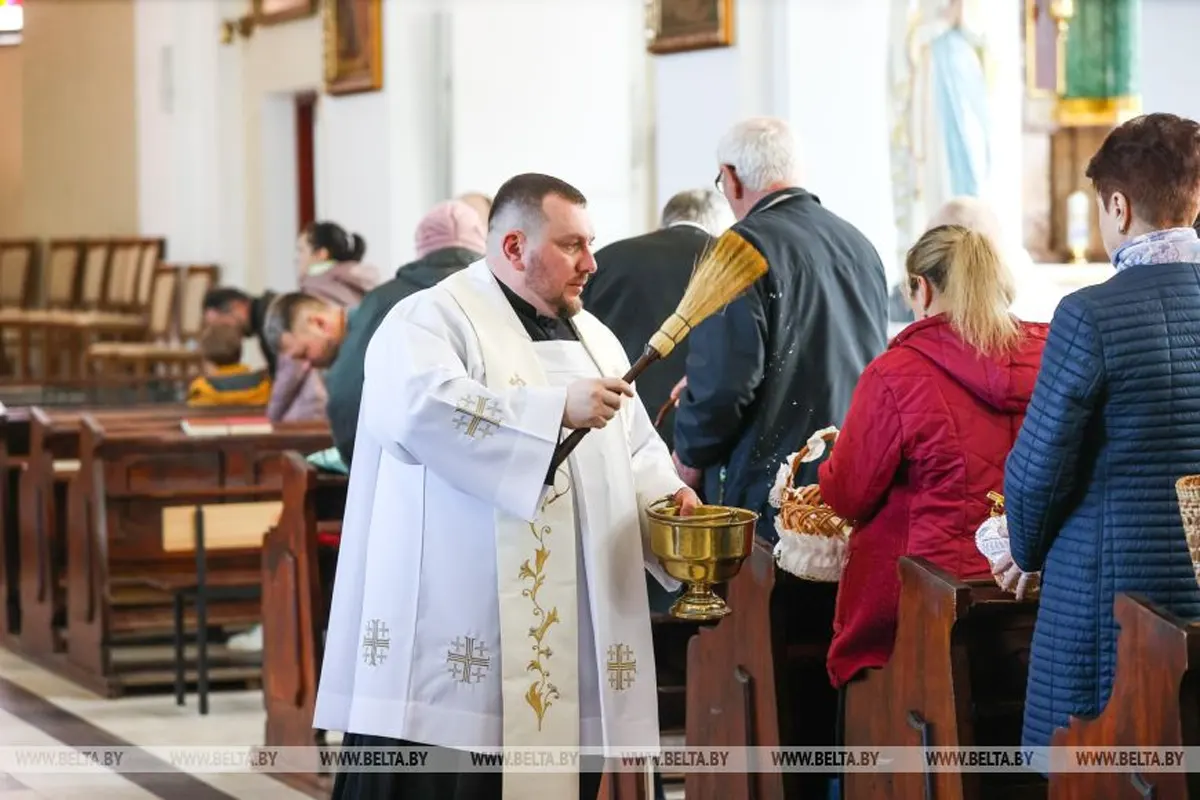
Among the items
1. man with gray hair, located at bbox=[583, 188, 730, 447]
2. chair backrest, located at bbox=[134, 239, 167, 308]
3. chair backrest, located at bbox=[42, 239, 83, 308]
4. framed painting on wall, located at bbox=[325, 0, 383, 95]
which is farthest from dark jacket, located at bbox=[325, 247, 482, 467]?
chair backrest, located at bbox=[42, 239, 83, 308]

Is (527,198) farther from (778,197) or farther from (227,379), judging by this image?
(227,379)

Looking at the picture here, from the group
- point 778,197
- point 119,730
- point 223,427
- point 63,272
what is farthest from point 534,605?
point 63,272

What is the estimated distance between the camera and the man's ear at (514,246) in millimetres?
3742

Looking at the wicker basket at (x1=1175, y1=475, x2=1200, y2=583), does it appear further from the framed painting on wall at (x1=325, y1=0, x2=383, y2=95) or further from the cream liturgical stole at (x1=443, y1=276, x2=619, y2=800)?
the framed painting on wall at (x1=325, y1=0, x2=383, y2=95)

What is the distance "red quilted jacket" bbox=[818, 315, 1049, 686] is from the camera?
402 centimetres

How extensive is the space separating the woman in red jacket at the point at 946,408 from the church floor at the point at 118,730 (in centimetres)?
269

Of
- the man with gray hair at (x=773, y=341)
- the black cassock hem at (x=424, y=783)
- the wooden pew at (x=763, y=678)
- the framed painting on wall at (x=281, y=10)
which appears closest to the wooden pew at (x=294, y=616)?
the man with gray hair at (x=773, y=341)

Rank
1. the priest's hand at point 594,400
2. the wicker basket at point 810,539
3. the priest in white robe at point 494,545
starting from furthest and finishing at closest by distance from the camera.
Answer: the wicker basket at point 810,539, the priest in white robe at point 494,545, the priest's hand at point 594,400

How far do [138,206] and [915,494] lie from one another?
16198 mm

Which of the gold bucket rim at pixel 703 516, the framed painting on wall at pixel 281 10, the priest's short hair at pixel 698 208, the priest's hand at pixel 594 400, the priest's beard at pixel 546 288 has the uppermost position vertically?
the framed painting on wall at pixel 281 10

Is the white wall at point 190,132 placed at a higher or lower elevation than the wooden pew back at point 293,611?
→ higher

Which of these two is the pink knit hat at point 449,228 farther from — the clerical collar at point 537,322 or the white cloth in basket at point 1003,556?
the white cloth in basket at point 1003,556

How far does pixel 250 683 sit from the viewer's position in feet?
26.5

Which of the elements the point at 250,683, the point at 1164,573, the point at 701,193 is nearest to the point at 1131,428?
the point at 1164,573
